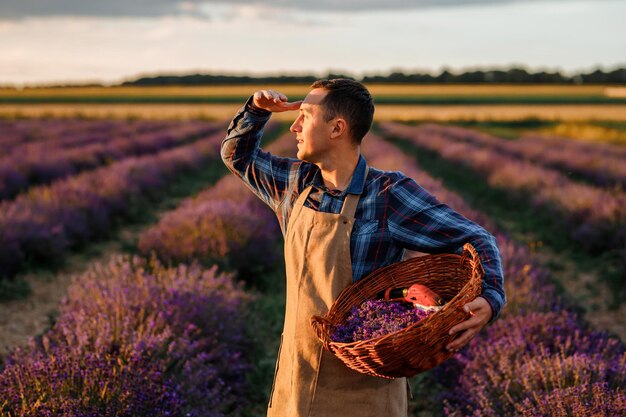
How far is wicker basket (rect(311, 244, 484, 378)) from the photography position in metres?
1.72

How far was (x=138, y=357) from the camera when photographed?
3051 millimetres

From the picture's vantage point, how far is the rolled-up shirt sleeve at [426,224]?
1.95 metres

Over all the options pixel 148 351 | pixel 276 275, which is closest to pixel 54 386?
pixel 148 351

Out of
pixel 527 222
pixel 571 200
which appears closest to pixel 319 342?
pixel 571 200

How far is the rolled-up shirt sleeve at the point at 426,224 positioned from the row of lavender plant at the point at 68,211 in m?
5.18

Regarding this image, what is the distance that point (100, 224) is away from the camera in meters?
8.12

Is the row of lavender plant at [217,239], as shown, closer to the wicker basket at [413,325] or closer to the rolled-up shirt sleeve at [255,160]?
the rolled-up shirt sleeve at [255,160]

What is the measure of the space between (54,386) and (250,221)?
3.83m

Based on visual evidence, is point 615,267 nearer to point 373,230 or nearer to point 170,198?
point 373,230

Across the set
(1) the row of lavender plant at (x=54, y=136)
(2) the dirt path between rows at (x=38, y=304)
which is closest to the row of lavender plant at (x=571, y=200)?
(2) the dirt path between rows at (x=38, y=304)

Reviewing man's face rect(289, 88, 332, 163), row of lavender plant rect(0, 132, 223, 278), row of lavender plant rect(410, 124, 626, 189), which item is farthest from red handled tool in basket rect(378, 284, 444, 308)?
row of lavender plant rect(410, 124, 626, 189)

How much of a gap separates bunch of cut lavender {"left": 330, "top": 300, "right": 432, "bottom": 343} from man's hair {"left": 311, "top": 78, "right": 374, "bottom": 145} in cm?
55

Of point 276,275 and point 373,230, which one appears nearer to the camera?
point 373,230

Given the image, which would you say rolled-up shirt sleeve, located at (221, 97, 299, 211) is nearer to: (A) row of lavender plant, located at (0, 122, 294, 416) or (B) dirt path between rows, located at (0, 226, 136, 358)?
(A) row of lavender plant, located at (0, 122, 294, 416)
